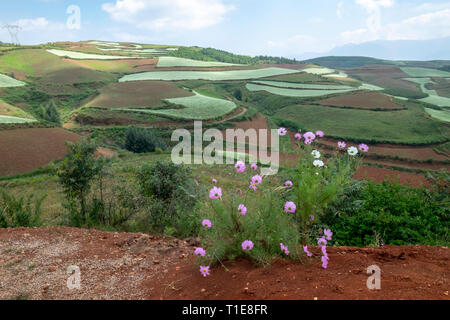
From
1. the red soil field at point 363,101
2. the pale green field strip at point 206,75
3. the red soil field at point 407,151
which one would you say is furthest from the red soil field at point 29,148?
the red soil field at point 363,101

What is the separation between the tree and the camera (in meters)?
9.30

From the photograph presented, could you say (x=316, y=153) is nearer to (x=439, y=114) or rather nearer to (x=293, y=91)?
(x=439, y=114)

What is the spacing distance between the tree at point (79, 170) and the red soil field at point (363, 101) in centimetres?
5047

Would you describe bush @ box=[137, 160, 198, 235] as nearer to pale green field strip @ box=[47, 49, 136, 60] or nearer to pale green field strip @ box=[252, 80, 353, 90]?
pale green field strip @ box=[252, 80, 353, 90]

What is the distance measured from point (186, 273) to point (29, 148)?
97.6 feet

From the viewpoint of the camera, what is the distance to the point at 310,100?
188 feet

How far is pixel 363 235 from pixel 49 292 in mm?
5696

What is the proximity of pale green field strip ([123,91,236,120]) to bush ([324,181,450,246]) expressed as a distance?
39.9m

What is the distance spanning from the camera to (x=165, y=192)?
10195mm

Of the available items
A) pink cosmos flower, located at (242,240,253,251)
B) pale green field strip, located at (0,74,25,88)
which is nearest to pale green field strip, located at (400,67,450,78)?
pale green field strip, located at (0,74,25,88)

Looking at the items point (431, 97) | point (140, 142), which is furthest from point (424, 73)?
point (140, 142)

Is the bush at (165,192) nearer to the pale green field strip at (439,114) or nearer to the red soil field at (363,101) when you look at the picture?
the pale green field strip at (439,114)

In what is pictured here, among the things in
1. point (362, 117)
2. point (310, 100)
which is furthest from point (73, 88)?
point (362, 117)

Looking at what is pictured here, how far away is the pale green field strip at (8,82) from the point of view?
54.2m
